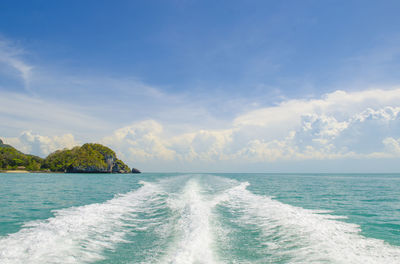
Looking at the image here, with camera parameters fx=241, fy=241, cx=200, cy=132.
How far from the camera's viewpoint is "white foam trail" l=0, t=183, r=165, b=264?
7.57 metres

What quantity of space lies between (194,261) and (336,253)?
15.4ft

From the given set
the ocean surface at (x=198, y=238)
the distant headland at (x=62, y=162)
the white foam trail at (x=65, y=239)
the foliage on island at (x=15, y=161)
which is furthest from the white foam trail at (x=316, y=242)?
the foliage on island at (x=15, y=161)

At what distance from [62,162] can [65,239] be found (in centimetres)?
20332

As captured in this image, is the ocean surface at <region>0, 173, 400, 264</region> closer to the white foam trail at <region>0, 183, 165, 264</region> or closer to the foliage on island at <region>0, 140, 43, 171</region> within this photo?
the white foam trail at <region>0, 183, 165, 264</region>

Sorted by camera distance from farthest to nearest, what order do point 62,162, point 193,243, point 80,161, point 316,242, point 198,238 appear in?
point 62,162
point 80,161
point 198,238
point 316,242
point 193,243

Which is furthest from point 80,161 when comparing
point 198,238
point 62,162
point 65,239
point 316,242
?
point 316,242

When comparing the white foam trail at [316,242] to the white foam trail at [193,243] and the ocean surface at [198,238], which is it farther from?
the white foam trail at [193,243]

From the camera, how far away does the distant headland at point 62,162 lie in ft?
554

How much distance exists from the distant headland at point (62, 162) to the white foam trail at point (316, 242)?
184m

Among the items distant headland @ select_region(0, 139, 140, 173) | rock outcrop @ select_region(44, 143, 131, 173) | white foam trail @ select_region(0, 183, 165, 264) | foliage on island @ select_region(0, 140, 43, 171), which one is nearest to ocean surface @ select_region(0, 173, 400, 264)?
→ white foam trail @ select_region(0, 183, 165, 264)

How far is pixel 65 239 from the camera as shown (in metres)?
9.35

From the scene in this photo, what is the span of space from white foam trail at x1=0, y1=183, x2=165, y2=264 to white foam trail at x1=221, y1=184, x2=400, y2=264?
5.99 m

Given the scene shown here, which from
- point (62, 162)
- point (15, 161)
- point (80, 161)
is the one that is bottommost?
point (62, 162)

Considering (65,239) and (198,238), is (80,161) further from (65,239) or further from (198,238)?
(198,238)
